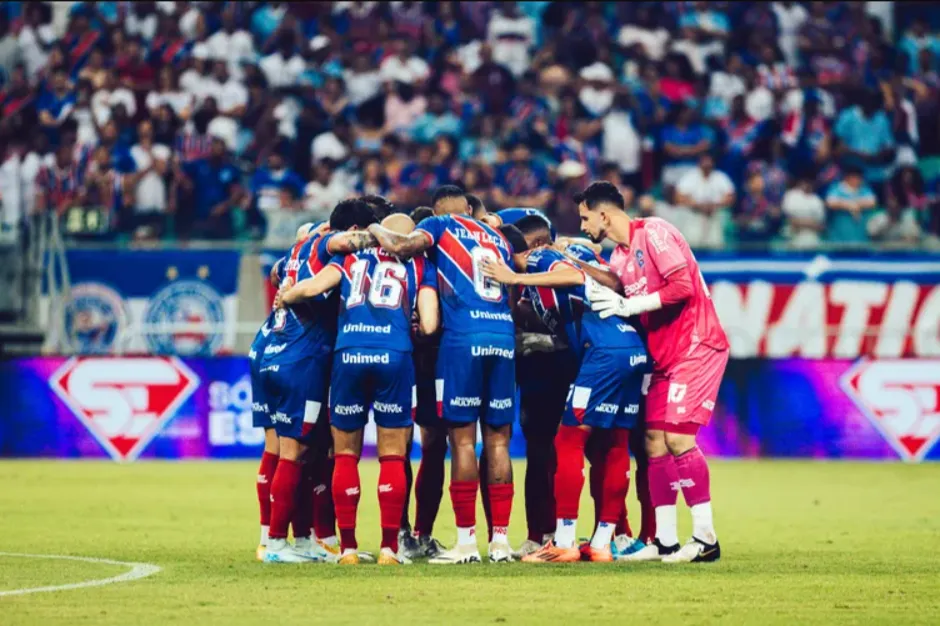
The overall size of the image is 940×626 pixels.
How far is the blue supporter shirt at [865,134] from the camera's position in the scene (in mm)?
24641

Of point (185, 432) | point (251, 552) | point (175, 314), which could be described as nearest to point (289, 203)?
point (175, 314)

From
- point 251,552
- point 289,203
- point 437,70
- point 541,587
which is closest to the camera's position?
point 541,587

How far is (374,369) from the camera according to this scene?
427 inches

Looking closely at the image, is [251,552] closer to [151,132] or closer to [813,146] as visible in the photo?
[151,132]

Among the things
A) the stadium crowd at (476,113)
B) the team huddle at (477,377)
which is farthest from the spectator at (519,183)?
the team huddle at (477,377)

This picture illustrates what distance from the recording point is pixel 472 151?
78.5 feet

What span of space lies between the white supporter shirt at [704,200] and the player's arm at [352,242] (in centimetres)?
1143

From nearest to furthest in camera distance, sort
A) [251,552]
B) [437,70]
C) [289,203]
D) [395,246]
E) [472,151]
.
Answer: [395,246], [251,552], [289,203], [472,151], [437,70]

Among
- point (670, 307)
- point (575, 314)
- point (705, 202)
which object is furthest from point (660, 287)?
point (705, 202)

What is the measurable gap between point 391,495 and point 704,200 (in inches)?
522

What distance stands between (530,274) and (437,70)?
14.8 meters

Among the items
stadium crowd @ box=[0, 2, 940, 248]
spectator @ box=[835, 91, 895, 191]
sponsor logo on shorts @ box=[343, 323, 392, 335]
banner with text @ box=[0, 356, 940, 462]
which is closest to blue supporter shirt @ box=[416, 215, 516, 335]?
sponsor logo on shorts @ box=[343, 323, 392, 335]

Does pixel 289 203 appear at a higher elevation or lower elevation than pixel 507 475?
higher

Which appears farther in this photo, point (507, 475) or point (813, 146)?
point (813, 146)
